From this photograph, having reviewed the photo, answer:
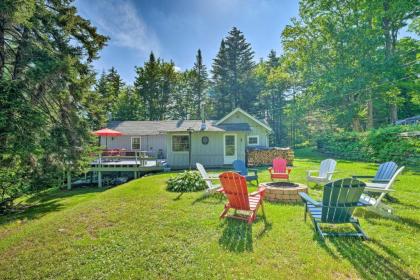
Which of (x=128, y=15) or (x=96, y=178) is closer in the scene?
(x=128, y=15)

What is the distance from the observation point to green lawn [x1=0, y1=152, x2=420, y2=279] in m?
3.19

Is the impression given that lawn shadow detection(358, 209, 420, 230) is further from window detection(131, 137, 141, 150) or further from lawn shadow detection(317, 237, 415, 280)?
window detection(131, 137, 141, 150)

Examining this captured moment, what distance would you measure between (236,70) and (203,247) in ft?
113

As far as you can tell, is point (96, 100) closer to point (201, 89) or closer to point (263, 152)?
point (263, 152)

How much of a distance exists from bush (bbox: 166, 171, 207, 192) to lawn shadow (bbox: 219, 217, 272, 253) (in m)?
3.44

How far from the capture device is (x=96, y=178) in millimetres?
15242

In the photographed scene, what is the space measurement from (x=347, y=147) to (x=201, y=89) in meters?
23.9

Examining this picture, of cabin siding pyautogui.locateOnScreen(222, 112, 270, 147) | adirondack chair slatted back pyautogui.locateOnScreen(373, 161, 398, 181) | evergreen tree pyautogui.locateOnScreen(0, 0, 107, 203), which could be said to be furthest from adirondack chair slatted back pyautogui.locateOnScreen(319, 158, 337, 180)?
cabin siding pyautogui.locateOnScreen(222, 112, 270, 147)

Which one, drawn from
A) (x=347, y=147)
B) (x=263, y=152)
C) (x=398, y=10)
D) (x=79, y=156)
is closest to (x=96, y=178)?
(x=79, y=156)

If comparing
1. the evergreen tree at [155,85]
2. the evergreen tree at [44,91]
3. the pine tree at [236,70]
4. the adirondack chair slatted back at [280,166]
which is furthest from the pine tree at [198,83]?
the adirondack chair slatted back at [280,166]

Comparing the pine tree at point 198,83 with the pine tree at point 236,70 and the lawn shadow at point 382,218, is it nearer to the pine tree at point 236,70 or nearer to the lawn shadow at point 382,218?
the pine tree at point 236,70

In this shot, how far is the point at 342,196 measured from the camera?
3.99 m

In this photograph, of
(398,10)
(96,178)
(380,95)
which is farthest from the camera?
(380,95)

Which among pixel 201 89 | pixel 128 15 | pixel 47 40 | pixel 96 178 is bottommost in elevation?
pixel 96 178
